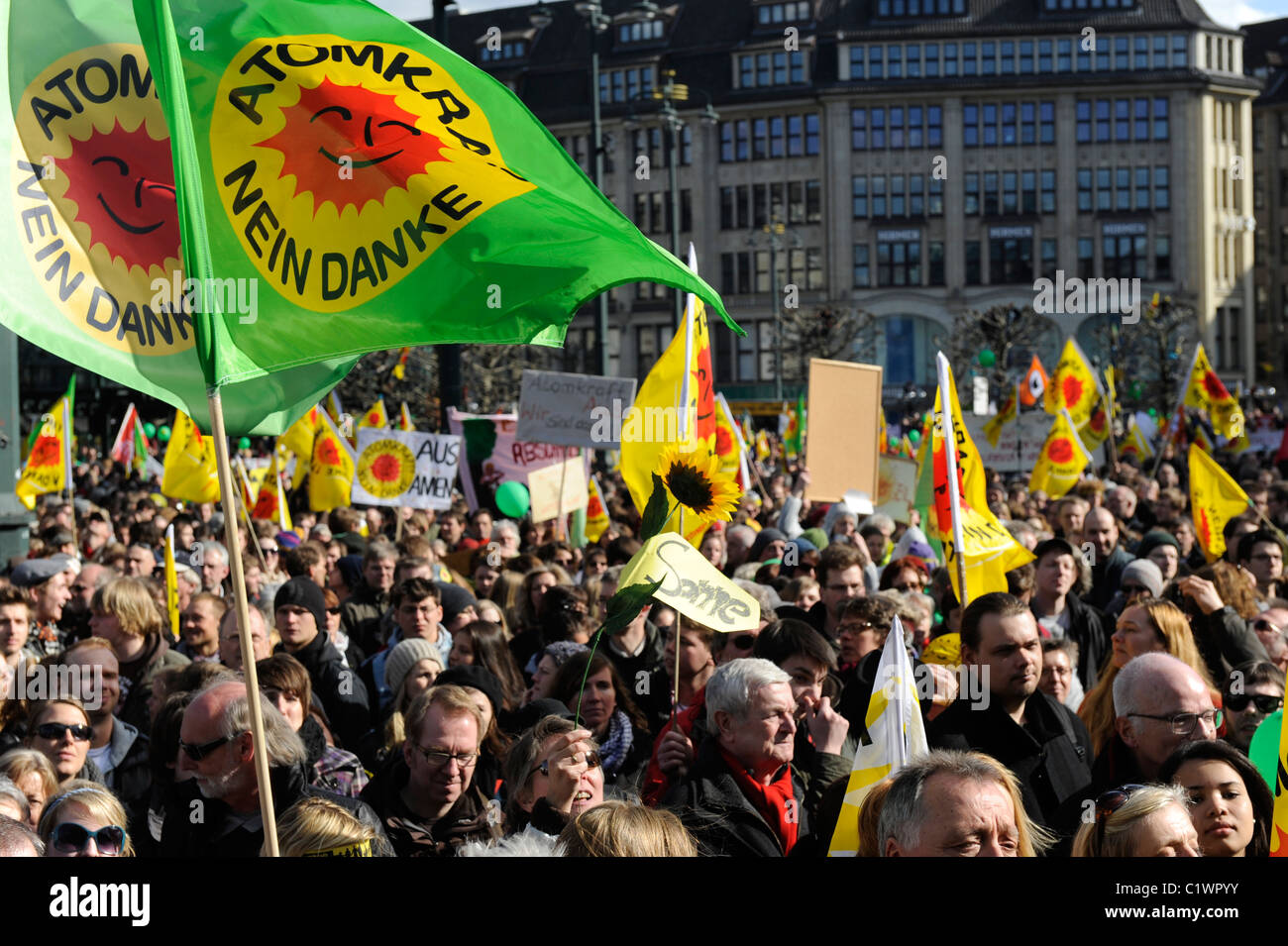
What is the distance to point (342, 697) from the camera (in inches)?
263

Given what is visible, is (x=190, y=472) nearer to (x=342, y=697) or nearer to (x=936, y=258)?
(x=342, y=697)

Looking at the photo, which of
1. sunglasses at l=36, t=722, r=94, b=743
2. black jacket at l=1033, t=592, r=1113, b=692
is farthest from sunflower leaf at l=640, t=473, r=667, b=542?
black jacket at l=1033, t=592, r=1113, b=692

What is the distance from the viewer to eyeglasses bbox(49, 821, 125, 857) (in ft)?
12.4

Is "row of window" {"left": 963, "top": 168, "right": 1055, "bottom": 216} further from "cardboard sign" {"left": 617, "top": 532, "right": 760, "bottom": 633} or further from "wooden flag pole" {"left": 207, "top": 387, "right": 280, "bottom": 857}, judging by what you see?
"wooden flag pole" {"left": 207, "top": 387, "right": 280, "bottom": 857}

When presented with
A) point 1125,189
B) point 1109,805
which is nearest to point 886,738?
point 1109,805

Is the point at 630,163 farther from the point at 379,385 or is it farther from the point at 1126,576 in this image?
the point at 1126,576

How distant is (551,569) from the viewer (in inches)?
350

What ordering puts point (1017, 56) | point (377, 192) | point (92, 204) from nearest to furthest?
point (92, 204)
point (377, 192)
point (1017, 56)

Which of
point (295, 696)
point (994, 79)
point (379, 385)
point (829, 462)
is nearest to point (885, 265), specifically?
point (994, 79)

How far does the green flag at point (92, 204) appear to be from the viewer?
365 centimetres

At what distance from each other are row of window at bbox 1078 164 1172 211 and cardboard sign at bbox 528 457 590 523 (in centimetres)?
6098

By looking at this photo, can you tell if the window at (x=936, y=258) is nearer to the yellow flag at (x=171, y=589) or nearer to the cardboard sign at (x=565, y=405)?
the cardboard sign at (x=565, y=405)

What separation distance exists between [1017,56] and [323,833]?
69.0 meters
